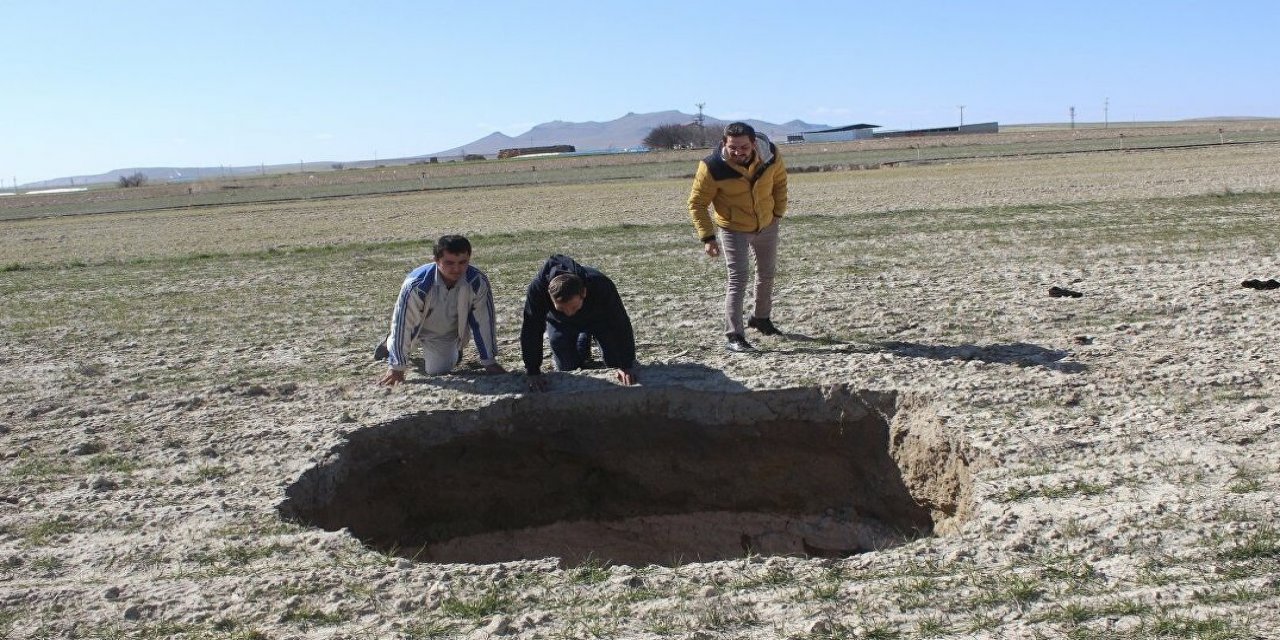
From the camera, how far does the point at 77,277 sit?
50.1ft

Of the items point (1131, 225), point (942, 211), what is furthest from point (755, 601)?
point (942, 211)

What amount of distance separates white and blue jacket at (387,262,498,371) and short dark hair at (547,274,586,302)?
1.29 meters

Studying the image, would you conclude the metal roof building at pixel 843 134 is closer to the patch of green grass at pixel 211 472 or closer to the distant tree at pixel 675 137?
the distant tree at pixel 675 137

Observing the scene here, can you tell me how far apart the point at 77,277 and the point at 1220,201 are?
717 inches

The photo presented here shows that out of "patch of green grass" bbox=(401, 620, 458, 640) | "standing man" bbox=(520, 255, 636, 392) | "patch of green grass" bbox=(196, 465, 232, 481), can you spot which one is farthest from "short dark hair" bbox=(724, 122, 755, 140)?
"patch of green grass" bbox=(401, 620, 458, 640)

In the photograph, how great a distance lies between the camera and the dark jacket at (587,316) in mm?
6289

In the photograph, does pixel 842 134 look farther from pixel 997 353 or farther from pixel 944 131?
pixel 997 353

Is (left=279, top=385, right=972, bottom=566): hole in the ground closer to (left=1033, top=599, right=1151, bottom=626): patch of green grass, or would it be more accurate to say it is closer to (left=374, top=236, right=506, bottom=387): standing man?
(left=374, top=236, right=506, bottom=387): standing man

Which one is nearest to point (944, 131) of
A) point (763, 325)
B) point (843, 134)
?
point (843, 134)

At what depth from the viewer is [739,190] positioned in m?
7.25

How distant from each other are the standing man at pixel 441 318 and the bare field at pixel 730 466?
0.19 metres

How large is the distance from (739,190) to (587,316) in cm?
157

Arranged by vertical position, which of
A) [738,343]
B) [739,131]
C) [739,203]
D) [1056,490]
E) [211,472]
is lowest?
[1056,490]

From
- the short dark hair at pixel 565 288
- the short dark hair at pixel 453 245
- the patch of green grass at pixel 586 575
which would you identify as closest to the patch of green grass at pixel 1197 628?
the patch of green grass at pixel 586 575
